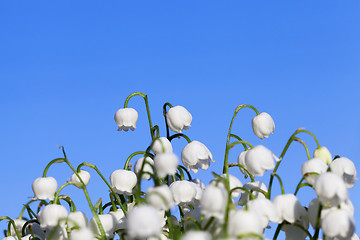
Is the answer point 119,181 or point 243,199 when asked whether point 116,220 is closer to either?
point 119,181

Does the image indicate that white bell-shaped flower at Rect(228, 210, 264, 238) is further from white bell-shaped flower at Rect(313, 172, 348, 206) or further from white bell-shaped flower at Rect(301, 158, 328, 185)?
white bell-shaped flower at Rect(301, 158, 328, 185)

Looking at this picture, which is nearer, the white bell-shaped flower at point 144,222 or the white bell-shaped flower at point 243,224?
the white bell-shaped flower at point 144,222

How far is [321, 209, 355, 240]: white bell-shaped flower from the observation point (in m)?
1.86

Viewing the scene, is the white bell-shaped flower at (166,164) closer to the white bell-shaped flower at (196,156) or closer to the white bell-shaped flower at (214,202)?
the white bell-shaped flower at (214,202)

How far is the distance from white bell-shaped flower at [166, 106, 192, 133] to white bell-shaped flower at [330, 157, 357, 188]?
32.1 inches

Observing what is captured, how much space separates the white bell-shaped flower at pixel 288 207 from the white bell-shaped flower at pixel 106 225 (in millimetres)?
723

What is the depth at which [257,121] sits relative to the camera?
9.21 feet

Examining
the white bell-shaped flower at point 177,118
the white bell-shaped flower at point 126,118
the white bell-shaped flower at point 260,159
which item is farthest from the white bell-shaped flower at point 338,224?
the white bell-shaped flower at point 126,118

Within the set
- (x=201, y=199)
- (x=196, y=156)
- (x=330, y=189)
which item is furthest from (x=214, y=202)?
(x=196, y=156)

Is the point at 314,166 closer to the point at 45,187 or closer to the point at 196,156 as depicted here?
the point at 196,156

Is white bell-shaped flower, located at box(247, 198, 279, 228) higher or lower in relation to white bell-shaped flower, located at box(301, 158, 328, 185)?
lower

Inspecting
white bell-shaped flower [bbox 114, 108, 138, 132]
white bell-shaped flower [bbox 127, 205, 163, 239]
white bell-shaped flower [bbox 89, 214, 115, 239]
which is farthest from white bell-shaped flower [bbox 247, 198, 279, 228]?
white bell-shaped flower [bbox 114, 108, 138, 132]

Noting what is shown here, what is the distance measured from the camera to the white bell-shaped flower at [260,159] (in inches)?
87.1

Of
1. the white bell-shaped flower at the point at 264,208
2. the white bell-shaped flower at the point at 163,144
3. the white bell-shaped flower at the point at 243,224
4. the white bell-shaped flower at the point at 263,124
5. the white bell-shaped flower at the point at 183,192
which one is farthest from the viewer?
the white bell-shaped flower at the point at 263,124
